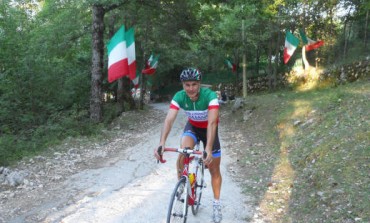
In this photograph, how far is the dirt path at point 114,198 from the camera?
17.3 feet

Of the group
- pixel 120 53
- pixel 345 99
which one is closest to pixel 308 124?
pixel 345 99

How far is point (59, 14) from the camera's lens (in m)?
15.4

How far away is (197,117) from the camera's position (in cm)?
453

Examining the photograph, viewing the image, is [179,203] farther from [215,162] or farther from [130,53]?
[130,53]

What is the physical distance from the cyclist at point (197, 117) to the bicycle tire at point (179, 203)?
0.38 meters

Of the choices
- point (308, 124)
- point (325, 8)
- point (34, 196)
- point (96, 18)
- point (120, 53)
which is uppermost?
point (325, 8)

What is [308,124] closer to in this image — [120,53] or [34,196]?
[120,53]

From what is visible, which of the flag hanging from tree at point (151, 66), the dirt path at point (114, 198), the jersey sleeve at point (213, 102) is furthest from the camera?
the flag hanging from tree at point (151, 66)

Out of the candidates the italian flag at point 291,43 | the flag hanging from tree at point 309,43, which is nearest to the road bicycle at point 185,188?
the italian flag at point 291,43

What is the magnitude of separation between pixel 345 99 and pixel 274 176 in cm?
457

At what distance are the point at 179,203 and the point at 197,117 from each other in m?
1.07

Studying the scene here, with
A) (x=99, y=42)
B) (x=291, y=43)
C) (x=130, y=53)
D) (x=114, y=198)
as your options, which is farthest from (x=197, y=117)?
(x=291, y=43)

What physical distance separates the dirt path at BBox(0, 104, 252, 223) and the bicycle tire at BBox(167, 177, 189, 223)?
36.3 inches

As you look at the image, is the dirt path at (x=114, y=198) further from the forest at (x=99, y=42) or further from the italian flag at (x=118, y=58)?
the italian flag at (x=118, y=58)
